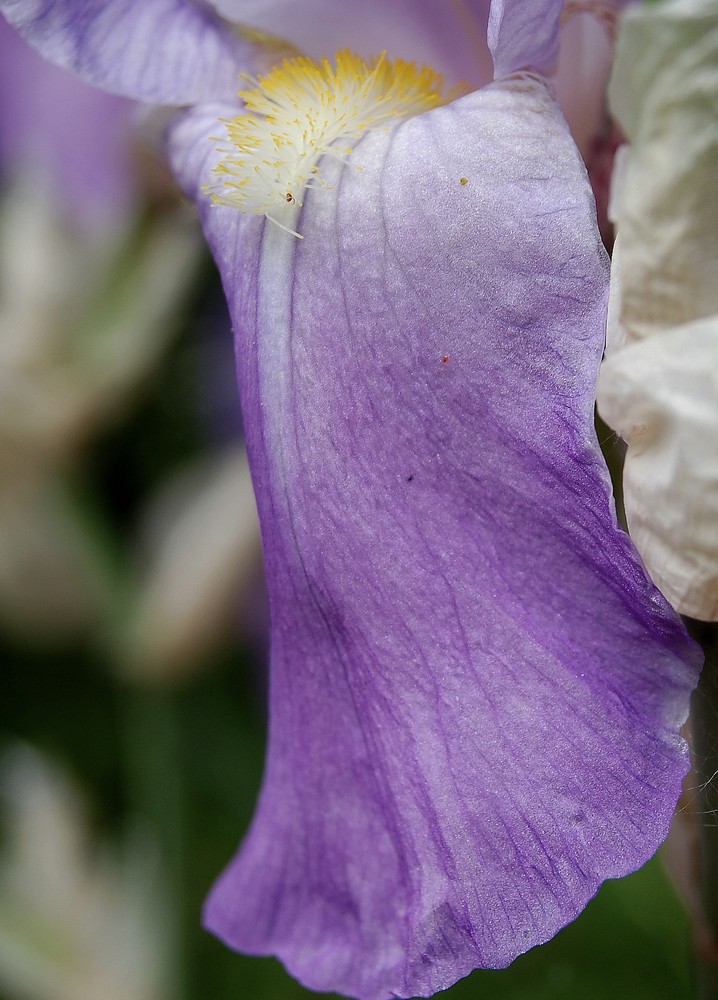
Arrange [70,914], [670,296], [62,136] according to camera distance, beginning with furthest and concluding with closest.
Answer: [62,136] → [70,914] → [670,296]

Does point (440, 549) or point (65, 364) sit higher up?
point (440, 549)

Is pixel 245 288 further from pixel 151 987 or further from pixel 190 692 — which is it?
pixel 190 692

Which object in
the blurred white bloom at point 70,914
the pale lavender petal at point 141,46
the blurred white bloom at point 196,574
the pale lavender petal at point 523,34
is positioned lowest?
the blurred white bloom at point 70,914

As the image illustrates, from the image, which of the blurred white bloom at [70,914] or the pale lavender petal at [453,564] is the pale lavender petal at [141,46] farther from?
the blurred white bloom at [70,914]

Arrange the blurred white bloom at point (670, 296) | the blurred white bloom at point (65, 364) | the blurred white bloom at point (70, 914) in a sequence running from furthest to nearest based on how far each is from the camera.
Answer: the blurred white bloom at point (65, 364), the blurred white bloom at point (70, 914), the blurred white bloom at point (670, 296)

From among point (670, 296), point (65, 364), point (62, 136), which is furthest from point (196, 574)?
point (670, 296)

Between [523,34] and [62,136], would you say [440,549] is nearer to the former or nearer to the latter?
[523,34]

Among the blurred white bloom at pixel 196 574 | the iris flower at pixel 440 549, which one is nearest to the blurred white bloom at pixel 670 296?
the iris flower at pixel 440 549
